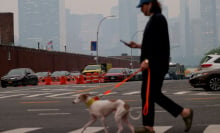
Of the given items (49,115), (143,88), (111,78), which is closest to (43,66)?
(111,78)

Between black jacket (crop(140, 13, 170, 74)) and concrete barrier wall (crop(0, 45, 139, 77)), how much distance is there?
56826 mm

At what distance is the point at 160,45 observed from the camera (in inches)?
316

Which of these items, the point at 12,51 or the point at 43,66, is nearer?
the point at 12,51

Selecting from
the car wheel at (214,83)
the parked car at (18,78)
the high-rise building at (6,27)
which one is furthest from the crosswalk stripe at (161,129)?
the high-rise building at (6,27)

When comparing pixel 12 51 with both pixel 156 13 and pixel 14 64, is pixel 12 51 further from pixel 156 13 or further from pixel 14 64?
pixel 156 13

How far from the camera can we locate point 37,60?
7725cm

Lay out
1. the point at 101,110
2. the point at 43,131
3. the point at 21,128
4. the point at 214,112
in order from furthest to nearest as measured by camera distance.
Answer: the point at 214,112, the point at 21,128, the point at 43,131, the point at 101,110

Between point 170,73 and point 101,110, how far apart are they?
245 feet

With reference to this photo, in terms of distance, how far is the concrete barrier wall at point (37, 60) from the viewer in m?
65.8

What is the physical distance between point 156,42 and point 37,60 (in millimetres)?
69991

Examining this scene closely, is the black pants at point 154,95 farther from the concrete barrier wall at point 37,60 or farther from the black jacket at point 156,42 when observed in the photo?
the concrete barrier wall at point 37,60

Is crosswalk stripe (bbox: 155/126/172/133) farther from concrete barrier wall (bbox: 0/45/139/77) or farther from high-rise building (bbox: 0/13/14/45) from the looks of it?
high-rise building (bbox: 0/13/14/45)

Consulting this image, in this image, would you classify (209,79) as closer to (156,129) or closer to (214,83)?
(214,83)

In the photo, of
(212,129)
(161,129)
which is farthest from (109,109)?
(212,129)
